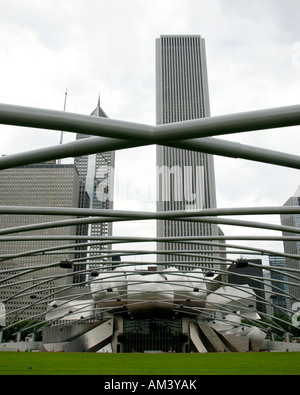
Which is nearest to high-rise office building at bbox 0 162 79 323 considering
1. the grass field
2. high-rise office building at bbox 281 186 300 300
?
high-rise office building at bbox 281 186 300 300

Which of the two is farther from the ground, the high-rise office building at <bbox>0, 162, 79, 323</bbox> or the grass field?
the high-rise office building at <bbox>0, 162, 79, 323</bbox>

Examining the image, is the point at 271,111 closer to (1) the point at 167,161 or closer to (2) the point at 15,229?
(2) the point at 15,229

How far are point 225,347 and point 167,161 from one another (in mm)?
58420

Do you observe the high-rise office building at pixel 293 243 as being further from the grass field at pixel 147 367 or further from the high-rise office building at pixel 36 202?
the high-rise office building at pixel 36 202

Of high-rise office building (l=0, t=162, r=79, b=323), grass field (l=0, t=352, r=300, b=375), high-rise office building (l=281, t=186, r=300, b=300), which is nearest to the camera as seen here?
grass field (l=0, t=352, r=300, b=375)

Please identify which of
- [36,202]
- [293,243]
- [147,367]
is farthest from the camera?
[36,202]

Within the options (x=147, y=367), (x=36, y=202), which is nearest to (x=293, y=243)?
(x=36, y=202)

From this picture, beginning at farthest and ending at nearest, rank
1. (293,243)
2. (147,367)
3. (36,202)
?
1. (36,202)
2. (293,243)
3. (147,367)

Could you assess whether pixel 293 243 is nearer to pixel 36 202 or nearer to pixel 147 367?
pixel 36 202

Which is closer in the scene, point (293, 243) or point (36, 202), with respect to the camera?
point (293, 243)

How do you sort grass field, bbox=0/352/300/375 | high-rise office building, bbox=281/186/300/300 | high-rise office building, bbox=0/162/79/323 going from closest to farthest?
grass field, bbox=0/352/300/375 < high-rise office building, bbox=281/186/300/300 < high-rise office building, bbox=0/162/79/323

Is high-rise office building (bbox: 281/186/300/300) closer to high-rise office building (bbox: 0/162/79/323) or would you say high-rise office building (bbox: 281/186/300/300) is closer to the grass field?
the grass field
